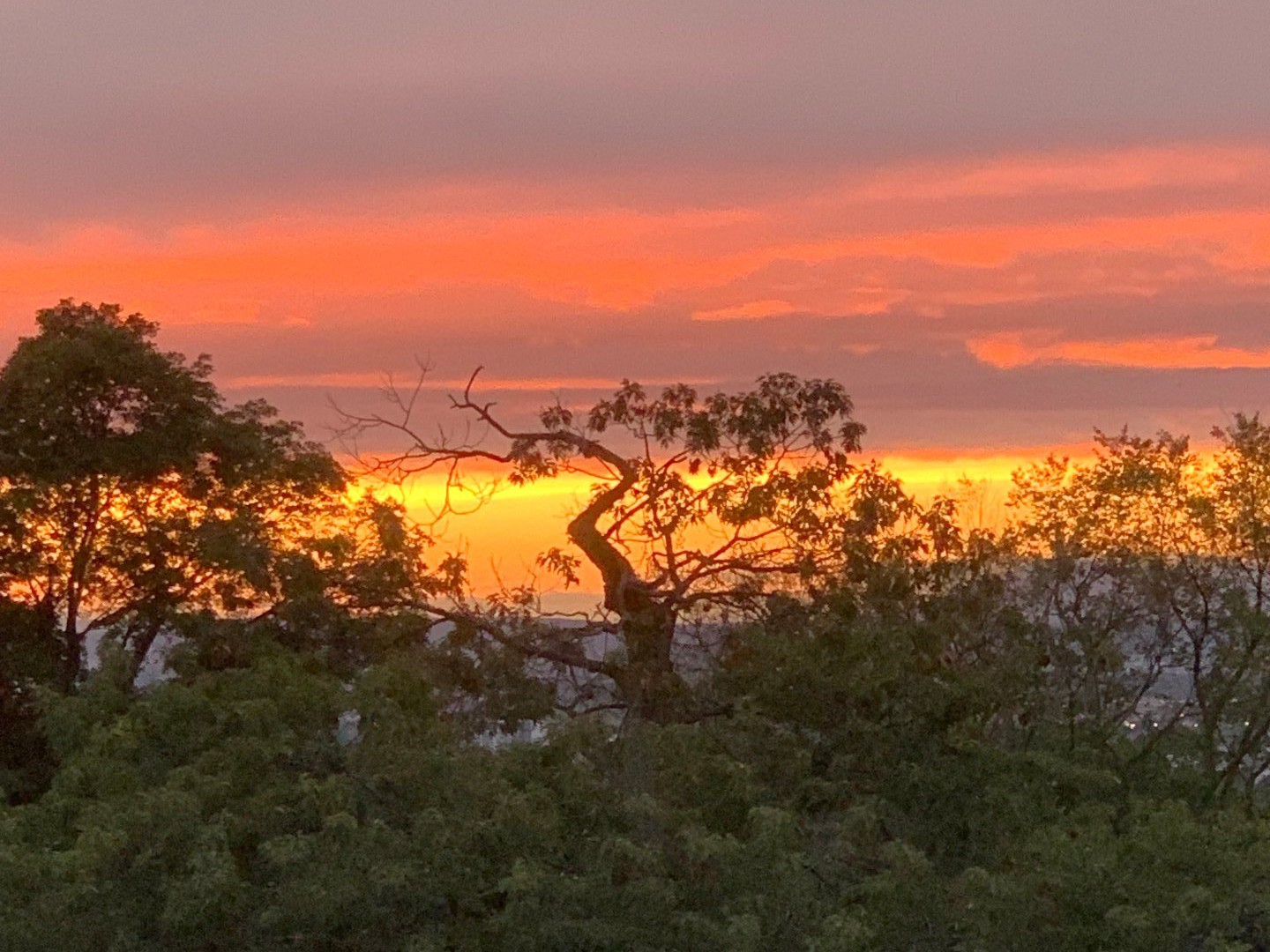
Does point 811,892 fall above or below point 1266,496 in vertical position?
below

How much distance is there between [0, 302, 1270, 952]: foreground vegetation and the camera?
58.4 feet

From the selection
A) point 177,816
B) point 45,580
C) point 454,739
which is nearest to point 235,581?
point 45,580

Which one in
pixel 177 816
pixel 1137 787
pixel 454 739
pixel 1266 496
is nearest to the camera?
pixel 177 816

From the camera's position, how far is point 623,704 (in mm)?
27562

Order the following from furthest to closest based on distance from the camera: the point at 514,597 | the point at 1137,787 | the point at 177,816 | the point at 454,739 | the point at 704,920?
1. the point at 514,597
2. the point at 1137,787
3. the point at 454,739
4. the point at 177,816
5. the point at 704,920

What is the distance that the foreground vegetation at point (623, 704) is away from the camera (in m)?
17.8

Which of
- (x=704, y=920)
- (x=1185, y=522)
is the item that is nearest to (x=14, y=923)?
(x=704, y=920)

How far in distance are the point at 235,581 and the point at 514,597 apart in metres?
3.83

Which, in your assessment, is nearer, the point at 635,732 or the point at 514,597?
the point at 635,732

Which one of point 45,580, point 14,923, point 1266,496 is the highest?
point 1266,496

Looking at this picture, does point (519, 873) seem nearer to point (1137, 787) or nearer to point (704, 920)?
point (704, 920)

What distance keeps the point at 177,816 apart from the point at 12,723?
10.8 meters

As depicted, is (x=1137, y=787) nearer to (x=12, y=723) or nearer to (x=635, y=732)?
(x=635, y=732)

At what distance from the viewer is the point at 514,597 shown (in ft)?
92.3
